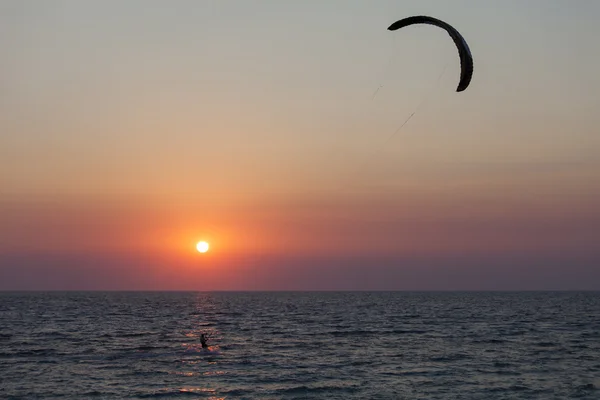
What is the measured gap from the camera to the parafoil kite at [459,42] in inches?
995

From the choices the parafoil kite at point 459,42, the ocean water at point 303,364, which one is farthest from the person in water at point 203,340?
the parafoil kite at point 459,42

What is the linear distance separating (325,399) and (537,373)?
1476 cm

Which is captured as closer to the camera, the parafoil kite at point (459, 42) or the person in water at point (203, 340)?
the parafoil kite at point (459, 42)

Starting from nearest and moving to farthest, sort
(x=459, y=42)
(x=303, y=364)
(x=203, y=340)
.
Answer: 1. (x=459, y=42)
2. (x=303, y=364)
3. (x=203, y=340)

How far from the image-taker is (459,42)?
25.8 meters

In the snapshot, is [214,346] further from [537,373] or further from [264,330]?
[537,373]

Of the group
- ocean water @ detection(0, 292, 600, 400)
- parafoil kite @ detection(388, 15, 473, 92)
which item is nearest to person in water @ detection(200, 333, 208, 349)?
ocean water @ detection(0, 292, 600, 400)

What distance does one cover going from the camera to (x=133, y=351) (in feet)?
169

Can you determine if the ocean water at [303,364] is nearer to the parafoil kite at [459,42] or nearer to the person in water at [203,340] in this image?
the person in water at [203,340]

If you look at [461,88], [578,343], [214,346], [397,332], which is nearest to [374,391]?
[461,88]

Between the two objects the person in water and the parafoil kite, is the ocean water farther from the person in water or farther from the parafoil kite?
the parafoil kite

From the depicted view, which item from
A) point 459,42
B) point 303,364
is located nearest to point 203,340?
point 303,364

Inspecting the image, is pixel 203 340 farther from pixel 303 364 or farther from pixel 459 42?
pixel 459 42

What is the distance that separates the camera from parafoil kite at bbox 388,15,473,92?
25281 millimetres
